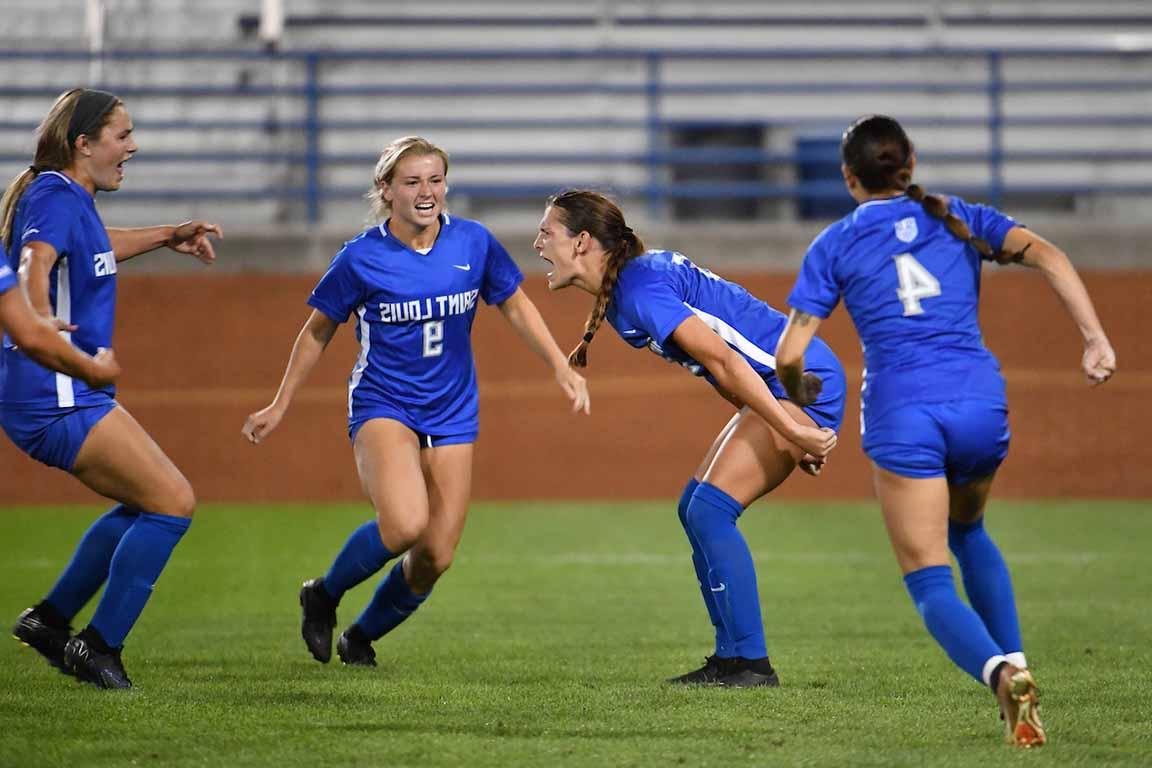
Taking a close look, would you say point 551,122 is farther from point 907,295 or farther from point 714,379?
point 907,295

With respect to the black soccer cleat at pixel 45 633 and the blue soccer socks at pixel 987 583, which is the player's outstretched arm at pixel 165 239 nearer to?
the black soccer cleat at pixel 45 633

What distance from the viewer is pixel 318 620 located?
20.3 ft

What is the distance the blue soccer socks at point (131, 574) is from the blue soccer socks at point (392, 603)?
0.87 meters

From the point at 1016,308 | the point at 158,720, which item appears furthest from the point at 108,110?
the point at 1016,308

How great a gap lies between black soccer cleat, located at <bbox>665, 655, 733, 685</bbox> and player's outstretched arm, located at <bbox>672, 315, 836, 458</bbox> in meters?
0.86

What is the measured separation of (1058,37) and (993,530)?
300 inches

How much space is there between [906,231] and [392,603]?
2470 millimetres

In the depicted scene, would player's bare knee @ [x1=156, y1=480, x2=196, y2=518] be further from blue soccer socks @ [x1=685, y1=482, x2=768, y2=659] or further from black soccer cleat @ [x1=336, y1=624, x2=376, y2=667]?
blue soccer socks @ [x1=685, y1=482, x2=768, y2=659]

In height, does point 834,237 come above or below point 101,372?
above

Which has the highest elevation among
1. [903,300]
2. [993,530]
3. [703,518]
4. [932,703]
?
[903,300]

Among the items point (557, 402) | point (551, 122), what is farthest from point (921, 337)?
point (551, 122)

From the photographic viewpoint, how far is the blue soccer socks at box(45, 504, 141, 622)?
19.2ft

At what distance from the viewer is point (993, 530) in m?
11.6

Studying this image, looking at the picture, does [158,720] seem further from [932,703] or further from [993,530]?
[993,530]
